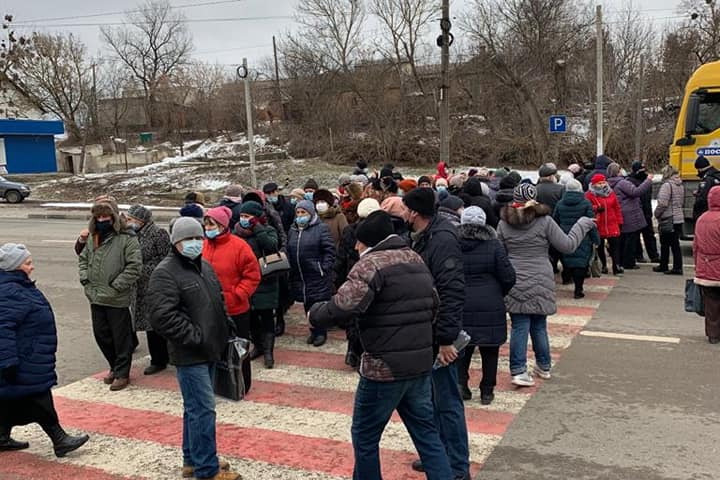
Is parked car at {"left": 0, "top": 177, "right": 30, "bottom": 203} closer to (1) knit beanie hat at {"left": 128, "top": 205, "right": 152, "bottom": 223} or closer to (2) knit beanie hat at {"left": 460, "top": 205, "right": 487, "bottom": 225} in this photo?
(1) knit beanie hat at {"left": 128, "top": 205, "right": 152, "bottom": 223}

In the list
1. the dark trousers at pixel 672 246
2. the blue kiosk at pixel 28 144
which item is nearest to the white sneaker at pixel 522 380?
the dark trousers at pixel 672 246

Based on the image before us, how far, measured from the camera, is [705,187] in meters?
10.2

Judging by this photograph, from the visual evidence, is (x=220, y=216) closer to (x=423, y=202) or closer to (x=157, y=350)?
(x=157, y=350)

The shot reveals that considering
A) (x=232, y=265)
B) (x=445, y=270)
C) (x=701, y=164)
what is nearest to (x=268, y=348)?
(x=232, y=265)

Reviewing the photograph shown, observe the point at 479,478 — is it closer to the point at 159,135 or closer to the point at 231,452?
the point at 231,452

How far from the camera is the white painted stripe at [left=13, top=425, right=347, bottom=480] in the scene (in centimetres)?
467

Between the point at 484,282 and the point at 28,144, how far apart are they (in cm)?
4706

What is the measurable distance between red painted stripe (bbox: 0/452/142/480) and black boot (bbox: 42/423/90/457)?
0.10 meters

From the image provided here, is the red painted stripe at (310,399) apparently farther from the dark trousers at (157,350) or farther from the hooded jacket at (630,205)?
the hooded jacket at (630,205)

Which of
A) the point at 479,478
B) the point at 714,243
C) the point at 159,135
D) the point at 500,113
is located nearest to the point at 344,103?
the point at 500,113

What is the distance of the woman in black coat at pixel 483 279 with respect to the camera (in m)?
5.32

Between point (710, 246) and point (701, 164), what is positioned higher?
point (701, 164)

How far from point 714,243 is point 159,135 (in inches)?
2072

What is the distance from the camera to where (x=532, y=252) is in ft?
20.0
